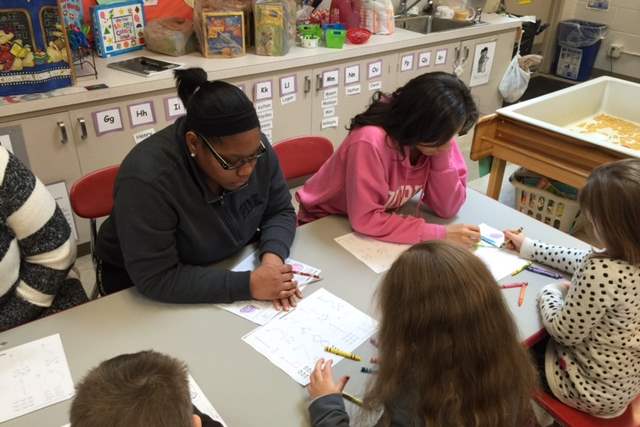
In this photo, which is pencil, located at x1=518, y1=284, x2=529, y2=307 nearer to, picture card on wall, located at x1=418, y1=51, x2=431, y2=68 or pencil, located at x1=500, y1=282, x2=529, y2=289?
pencil, located at x1=500, y1=282, x2=529, y2=289

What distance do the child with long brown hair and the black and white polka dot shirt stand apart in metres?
0.33

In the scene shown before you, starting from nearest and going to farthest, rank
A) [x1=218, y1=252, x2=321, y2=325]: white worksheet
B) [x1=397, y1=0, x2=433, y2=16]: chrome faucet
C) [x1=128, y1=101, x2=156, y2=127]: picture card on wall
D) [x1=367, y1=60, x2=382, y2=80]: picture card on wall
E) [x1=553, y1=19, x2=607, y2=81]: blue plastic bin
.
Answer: [x1=218, y1=252, x2=321, y2=325]: white worksheet
[x1=128, y1=101, x2=156, y2=127]: picture card on wall
[x1=367, y1=60, x2=382, y2=80]: picture card on wall
[x1=397, y1=0, x2=433, y2=16]: chrome faucet
[x1=553, y1=19, x2=607, y2=81]: blue plastic bin

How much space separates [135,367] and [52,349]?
A: 0.57m

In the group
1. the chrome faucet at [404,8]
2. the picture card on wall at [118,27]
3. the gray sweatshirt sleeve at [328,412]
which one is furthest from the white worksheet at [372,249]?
the chrome faucet at [404,8]

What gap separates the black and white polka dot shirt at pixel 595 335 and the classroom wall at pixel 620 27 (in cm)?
456

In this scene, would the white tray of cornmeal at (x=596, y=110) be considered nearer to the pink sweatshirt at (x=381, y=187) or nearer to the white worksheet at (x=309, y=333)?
the pink sweatshirt at (x=381, y=187)

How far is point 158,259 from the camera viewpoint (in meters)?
1.28

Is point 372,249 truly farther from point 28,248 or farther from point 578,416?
point 28,248

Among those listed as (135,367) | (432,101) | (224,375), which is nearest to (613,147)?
(432,101)

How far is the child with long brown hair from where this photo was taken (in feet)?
2.88

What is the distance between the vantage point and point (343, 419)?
1.00m

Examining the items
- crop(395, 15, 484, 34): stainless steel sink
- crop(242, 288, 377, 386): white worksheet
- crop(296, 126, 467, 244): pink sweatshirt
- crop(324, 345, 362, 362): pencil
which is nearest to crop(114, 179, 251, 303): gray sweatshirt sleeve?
crop(242, 288, 377, 386): white worksheet

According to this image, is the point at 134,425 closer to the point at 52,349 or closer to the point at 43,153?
the point at 52,349

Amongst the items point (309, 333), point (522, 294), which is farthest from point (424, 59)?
point (309, 333)
